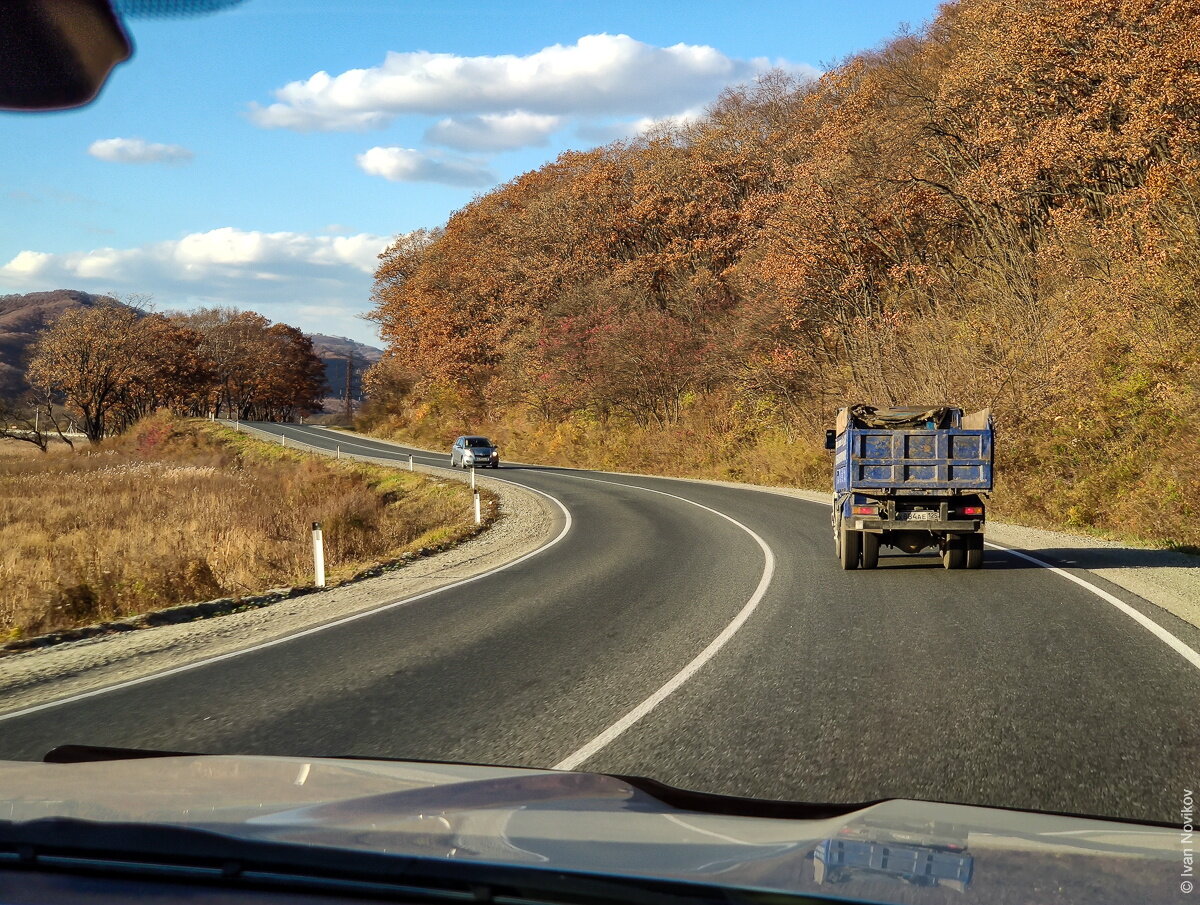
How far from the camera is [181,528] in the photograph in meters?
20.6

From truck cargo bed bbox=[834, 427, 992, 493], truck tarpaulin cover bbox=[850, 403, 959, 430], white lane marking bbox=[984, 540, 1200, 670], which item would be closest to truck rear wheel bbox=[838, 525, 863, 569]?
truck cargo bed bbox=[834, 427, 992, 493]

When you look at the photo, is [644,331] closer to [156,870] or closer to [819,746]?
[819,746]

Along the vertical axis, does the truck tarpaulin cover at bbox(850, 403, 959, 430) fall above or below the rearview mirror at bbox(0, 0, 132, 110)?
below

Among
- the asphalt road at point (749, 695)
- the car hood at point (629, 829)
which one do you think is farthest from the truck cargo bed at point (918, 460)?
the car hood at point (629, 829)

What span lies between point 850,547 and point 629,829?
35.7 feet

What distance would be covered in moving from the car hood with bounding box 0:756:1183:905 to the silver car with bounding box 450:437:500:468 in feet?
135

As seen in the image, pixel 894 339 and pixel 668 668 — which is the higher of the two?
pixel 894 339

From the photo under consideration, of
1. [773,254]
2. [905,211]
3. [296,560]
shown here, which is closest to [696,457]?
A: [773,254]

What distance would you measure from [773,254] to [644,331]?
40.7 feet

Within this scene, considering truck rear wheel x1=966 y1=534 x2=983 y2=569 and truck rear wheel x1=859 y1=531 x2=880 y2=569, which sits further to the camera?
truck rear wheel x1=859 y1=531 x2=880 y2=569

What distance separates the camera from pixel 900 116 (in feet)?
102

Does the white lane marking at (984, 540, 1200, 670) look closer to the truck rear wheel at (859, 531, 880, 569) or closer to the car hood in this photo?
the truck rear wheel at (859, 531, 880, 569)

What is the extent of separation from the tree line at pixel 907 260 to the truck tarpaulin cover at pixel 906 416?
4.87m

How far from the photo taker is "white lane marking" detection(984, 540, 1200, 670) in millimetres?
7742
